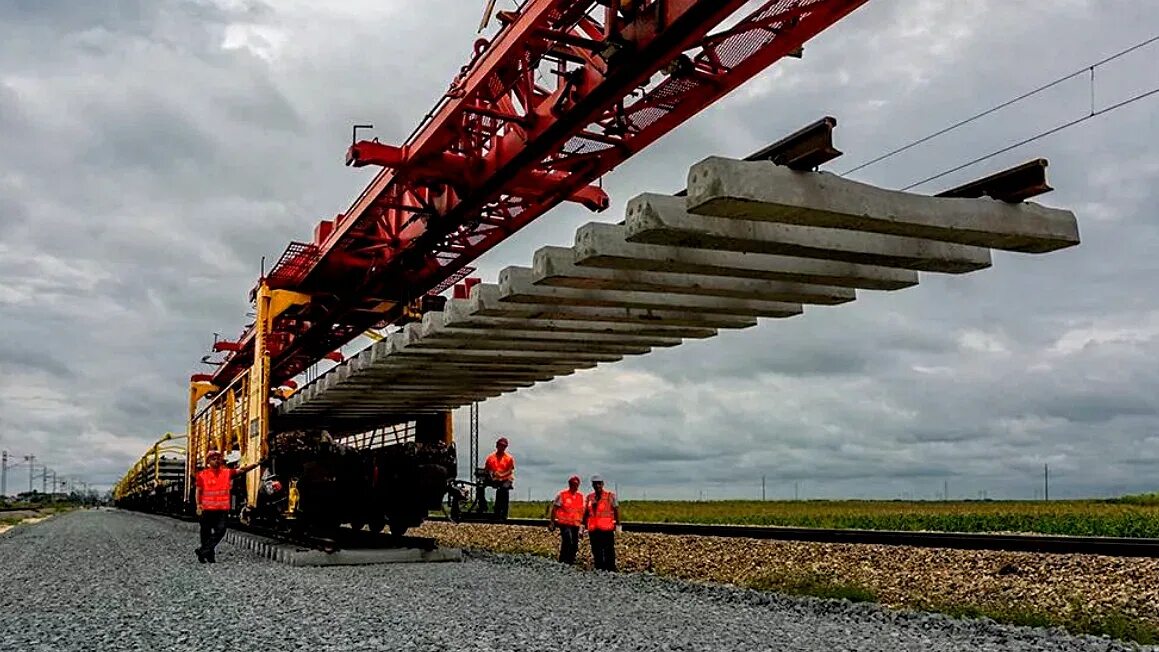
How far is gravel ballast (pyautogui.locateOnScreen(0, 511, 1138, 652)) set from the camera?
22.7ft

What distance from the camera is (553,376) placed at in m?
15.8

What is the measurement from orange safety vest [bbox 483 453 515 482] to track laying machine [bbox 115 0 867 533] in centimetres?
57

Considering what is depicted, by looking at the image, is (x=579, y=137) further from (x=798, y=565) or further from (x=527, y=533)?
(x=527, y=533)

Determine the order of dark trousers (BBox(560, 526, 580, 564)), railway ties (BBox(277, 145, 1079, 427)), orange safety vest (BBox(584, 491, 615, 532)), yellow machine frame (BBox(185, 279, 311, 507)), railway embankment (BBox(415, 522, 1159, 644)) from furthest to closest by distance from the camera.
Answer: yellow machine frame (BBox(185, 279, 311, 507)), dark trousers (BBox(560, 526, 580, 564)), orange safety vest (BBox(584, 491, 615, 532)), railway embankment (BBox(415, 522, 1159, 644)), railway ties (BBox(277, 145, 1079, 427))

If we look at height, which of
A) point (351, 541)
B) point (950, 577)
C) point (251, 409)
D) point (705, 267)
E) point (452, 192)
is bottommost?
point (351, 541)

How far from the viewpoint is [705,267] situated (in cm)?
939

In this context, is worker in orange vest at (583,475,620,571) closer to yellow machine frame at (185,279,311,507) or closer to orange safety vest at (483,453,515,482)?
orange safety vest at (483,453,515,482)

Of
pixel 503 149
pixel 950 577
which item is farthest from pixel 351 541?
pixel 950 577

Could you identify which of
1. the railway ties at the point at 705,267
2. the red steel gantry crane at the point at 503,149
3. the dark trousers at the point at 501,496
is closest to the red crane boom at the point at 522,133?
the red steel gantry crane at the point at 503,149

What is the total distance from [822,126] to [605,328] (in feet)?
18.6

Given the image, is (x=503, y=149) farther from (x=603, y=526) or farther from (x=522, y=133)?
(x=603, y=526)

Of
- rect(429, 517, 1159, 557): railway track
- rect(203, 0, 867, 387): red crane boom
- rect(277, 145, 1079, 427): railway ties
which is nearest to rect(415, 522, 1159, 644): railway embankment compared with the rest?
rect(429, 517, 1159, 557): railway track

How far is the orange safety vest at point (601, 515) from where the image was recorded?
12938mm

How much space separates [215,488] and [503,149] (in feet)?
18.8
